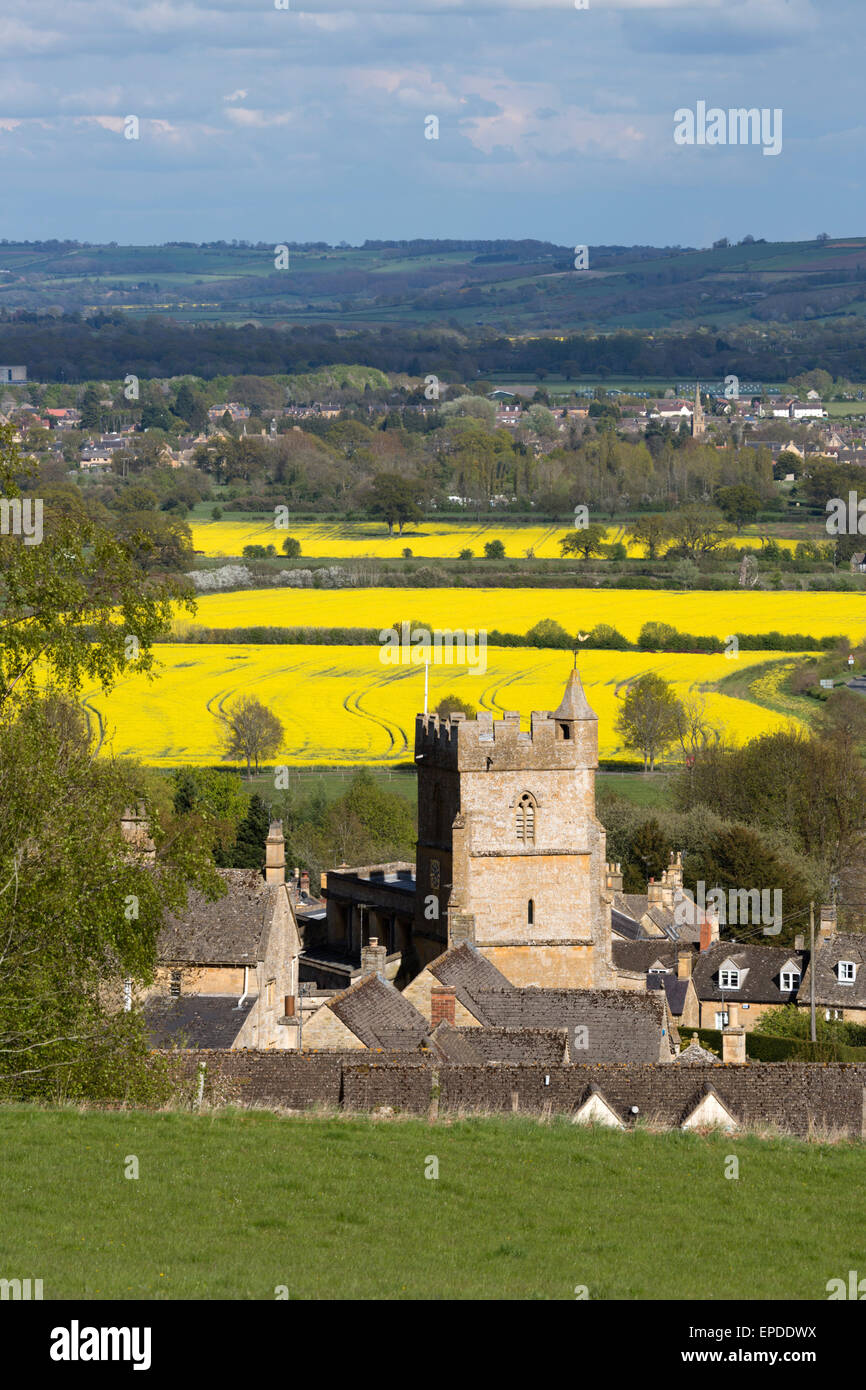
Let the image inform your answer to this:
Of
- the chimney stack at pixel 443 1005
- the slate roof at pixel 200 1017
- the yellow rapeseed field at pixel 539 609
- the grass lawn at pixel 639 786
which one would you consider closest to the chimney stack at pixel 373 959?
the slate roof at pixel 200 1017

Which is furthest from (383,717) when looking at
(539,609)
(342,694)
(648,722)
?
(539,609)

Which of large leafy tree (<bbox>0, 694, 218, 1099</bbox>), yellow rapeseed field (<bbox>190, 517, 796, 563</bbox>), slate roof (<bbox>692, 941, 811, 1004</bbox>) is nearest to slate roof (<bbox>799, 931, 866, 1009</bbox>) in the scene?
slate roof (<bbox>692, 941, 811, 1004</bbox>)

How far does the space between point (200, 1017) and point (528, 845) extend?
14.5 meters

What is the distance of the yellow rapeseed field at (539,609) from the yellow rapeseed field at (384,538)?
14.3 metres

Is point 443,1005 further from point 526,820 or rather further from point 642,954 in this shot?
point 642,954

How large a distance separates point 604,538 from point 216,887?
124422 millimetres

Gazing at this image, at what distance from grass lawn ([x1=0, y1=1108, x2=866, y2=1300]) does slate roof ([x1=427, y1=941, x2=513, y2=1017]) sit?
1324 centimetres

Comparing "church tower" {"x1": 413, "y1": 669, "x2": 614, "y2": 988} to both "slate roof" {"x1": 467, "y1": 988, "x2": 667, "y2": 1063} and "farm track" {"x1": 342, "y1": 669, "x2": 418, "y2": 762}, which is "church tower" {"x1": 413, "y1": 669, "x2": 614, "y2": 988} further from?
"farm track" {"x1": 342, "y1": 669, "x2": 418, "y2": 762}

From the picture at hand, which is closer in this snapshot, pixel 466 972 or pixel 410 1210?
pixel 410 1210

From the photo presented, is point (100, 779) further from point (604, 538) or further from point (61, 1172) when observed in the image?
point (604, 538)

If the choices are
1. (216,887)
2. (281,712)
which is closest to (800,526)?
(281,712)

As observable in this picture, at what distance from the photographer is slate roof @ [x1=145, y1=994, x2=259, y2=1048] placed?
3799cm

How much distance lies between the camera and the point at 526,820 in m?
52.4
